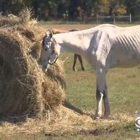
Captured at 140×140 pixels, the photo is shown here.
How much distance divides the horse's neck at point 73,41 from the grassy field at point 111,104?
139 cm

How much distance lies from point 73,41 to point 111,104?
209 centimetres

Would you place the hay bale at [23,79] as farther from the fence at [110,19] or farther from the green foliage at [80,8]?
the green foliage at [80,8]

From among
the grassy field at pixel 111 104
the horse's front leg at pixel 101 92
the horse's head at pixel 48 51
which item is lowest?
the grassy field at pixel 111 104

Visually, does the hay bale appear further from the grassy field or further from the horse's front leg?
the grassy field

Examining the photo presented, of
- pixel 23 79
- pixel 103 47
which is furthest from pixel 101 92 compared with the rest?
pixel 23 79

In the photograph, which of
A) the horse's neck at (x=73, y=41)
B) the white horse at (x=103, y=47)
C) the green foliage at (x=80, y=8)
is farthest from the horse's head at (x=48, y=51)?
the green foliage at (x=80, y=8)

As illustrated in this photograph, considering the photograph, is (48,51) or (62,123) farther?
(48,51)

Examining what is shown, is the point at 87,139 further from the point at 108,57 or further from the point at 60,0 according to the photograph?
the point at 60,0

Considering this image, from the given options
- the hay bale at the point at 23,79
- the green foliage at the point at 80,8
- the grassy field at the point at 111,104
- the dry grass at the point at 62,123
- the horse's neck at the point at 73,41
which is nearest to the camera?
the grassy field at the point at 111,104

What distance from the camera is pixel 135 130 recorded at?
27.0 feet

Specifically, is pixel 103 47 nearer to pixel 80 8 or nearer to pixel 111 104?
pixel 111 104

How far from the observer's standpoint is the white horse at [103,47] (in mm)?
9930

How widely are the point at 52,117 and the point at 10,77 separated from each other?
1.09 meters

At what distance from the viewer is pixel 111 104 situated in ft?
37.3
